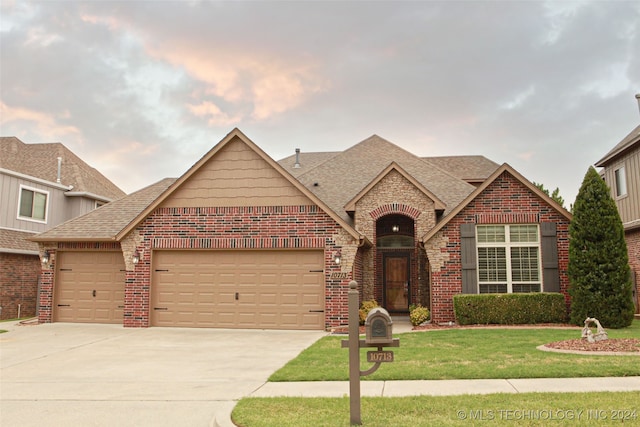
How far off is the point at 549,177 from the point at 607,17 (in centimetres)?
1809

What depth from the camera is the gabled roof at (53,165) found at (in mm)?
23750

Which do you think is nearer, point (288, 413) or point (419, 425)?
point (419, 425)

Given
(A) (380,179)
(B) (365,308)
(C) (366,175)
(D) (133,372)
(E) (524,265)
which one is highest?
(C) (366,175)

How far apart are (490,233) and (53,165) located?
2151cm

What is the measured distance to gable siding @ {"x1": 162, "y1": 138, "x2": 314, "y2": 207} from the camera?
14969 millimetres

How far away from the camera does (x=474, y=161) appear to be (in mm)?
26531

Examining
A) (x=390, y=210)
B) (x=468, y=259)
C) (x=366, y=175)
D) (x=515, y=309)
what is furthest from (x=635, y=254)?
(x=366, y=175)

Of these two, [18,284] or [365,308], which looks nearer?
[365,308]

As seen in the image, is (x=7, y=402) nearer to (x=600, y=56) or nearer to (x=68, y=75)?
(x=68, y=75)

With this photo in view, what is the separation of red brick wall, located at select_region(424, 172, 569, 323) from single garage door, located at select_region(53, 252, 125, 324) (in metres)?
10.0

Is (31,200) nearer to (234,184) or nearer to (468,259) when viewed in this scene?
(234,184)

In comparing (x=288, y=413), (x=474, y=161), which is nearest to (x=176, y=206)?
(x=288, y=413)

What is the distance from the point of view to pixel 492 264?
48.1ft

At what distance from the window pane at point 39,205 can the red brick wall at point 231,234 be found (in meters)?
9.47
